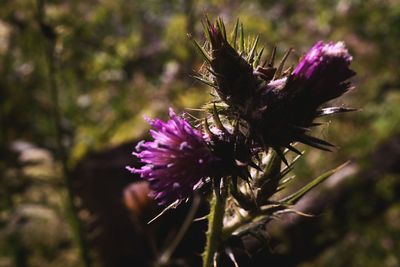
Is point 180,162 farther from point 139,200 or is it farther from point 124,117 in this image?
point 124,117

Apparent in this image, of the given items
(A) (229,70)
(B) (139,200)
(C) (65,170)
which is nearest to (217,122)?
(A) (229,70)

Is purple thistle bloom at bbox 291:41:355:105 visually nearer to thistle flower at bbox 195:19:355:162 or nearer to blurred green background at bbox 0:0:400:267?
thistle flower at bbox 195:19:355:162

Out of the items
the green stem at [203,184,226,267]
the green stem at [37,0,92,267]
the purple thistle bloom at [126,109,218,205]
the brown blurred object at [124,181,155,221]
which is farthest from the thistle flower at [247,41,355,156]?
the green stem at [37,0,92,267]

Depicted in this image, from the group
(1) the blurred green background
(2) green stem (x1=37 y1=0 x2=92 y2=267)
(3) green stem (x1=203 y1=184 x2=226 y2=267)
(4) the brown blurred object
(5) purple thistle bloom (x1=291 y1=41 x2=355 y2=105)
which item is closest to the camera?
(5) purple thistle bloom (x1=291 y1=41 x2=355 y2=105)

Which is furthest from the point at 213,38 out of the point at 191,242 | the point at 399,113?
the point at 399,113

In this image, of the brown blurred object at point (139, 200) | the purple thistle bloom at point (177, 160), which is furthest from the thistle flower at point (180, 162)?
the brown blurred object at point (139, 200)

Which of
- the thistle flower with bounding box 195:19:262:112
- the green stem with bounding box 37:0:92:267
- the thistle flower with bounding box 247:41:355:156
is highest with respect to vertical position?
the green stem with bounding box 37:0:92:267
